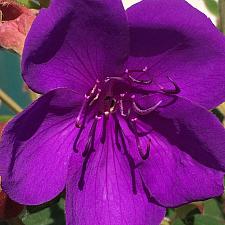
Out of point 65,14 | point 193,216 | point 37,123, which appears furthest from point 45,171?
point 193,216

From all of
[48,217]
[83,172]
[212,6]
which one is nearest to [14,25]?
[83,172]

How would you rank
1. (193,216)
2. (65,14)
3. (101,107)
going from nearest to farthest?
1. (65,14)
2. (101,107)
3. (193,216)

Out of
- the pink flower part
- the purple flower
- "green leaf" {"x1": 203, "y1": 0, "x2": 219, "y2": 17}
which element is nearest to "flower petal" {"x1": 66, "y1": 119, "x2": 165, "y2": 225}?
the purple flower

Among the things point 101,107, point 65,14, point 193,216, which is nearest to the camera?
point 65,14

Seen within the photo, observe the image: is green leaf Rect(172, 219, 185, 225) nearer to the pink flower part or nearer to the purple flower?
the purple flower

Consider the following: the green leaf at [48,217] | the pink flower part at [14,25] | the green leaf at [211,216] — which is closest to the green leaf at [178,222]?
the green leaf at [211,216]

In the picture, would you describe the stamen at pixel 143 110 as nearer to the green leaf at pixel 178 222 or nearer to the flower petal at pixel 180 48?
the flower petal at pixel 180 48

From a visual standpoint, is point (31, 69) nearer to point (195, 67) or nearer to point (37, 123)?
point (37, 123)

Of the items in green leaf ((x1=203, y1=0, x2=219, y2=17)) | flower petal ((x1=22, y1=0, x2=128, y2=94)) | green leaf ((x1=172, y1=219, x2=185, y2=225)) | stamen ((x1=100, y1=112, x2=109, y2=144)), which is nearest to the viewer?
flower petal ((x1=22, y1=0, x2=128, y2=94))
